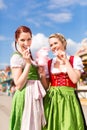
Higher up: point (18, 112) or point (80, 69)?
point (80, 69)

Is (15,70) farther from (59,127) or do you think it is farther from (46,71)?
(59,127)

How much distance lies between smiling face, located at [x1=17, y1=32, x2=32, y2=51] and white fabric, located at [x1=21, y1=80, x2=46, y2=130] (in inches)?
9.2

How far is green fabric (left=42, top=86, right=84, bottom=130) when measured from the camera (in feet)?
7.82

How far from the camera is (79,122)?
93.9 inches

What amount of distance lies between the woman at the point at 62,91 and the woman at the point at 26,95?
5 centimetres

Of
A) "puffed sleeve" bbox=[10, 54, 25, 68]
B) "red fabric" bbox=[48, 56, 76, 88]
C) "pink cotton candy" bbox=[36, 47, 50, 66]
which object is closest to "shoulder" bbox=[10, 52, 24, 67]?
"puffed sleeve" bbox=[10, 54, 25, 68]

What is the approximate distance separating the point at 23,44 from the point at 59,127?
1.85ft

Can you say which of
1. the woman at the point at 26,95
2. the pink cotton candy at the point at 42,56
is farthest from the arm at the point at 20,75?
the pink cotton candy at the point at 42,56

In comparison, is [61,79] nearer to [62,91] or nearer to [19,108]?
[62,91]

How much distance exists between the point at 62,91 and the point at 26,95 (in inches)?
9.0

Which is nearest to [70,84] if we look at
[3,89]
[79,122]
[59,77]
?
[59,77]

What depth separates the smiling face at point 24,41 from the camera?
2443 mm

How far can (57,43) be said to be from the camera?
246 cm

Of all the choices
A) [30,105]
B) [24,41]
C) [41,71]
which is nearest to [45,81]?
[41,71]
